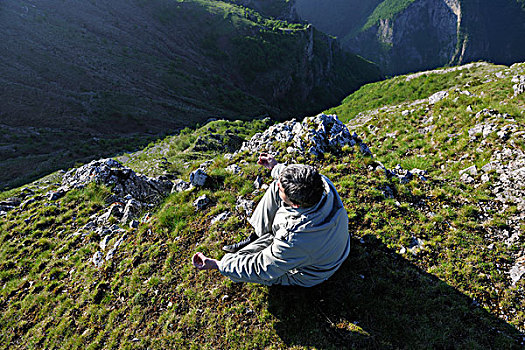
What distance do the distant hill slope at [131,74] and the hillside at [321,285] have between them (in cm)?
1777

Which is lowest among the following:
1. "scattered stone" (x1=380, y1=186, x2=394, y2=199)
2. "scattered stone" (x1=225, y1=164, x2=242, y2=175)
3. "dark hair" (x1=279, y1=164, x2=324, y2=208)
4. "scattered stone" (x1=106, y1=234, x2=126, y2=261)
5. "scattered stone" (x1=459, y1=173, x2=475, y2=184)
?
"scattered stone" (x1=106, y1=234, x2=126, y2=261)

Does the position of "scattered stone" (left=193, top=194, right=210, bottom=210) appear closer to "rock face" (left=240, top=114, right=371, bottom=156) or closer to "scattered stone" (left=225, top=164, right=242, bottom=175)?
"scattered stone" (left=225, top=164, right=242, bottom=175)

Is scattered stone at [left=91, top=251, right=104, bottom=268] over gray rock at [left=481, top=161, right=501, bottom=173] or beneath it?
beneath

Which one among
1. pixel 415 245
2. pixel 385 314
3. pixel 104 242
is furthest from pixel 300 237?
pixel 104 242

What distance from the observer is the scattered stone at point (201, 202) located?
693cm

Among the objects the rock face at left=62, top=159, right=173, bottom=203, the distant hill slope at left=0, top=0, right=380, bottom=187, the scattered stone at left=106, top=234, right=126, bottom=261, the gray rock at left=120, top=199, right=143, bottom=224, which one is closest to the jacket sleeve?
the scattered stone at left=106, top=234, right=126, bottom=261

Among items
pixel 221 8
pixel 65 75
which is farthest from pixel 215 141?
pixel 221 8

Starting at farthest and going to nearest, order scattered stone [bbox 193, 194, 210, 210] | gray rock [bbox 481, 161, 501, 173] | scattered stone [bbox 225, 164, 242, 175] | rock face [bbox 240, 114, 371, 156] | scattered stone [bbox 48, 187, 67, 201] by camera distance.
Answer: scattered stone [bbox 48, 187, 67, 201]
rock face [bbox 240, 114, 371, 156]
scattered stone [bbox 225, 164, 242, 175]
gray rock [bbox 481, 161, 501, 173]
scattered stone [bbox 193, 194, 210, 210]

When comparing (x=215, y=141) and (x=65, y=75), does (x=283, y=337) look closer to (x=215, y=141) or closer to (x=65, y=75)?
(x=215, y=141)

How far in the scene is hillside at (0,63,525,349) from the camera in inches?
156

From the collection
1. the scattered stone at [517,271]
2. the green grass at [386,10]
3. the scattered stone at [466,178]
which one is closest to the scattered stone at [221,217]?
the scattered stone at [517,271]

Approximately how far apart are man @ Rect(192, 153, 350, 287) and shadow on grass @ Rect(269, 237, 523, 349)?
2.42 ft

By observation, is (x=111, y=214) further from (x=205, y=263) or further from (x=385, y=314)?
(x=385, y=314)

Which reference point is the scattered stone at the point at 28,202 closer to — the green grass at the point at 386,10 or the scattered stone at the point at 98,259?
the scattered stone at the point at 98,259
